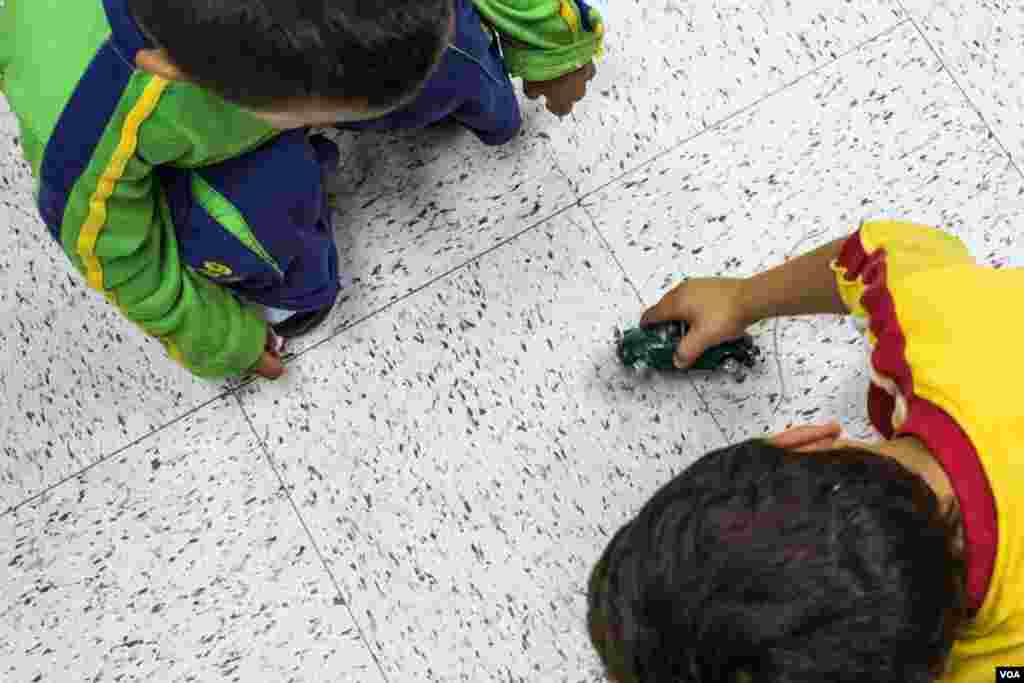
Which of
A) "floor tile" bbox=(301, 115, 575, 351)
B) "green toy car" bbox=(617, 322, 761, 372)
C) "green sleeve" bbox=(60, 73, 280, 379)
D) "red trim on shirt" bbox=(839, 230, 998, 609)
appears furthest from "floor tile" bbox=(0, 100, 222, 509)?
"red trim on shirt" bbox=(839, 230, 998, 609)

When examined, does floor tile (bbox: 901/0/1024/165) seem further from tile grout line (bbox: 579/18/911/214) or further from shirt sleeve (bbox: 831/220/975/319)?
shirt sleeve (bbox: 831/220/975/319)

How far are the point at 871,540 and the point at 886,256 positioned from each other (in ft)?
0.98

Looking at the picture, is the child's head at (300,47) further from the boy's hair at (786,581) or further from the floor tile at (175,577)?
the floor tile at (175,577)

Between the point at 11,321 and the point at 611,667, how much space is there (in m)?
0.87

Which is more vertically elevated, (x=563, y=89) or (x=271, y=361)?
(x=563, y=89)

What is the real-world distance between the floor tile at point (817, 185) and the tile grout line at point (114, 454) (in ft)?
1.66

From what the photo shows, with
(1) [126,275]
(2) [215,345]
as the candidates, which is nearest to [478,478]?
(2) [215,345]

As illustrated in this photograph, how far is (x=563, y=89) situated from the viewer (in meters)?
1.08

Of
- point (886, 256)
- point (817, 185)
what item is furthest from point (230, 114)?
point (817, 185)

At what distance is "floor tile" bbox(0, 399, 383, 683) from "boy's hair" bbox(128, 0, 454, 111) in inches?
21.4

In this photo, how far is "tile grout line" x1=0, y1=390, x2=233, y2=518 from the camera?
1126 millimetres

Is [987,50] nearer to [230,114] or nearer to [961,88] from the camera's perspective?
[961,88]

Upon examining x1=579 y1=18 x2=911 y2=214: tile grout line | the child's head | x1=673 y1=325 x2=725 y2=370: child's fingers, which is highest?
the child's head

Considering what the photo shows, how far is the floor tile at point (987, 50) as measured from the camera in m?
1.19
